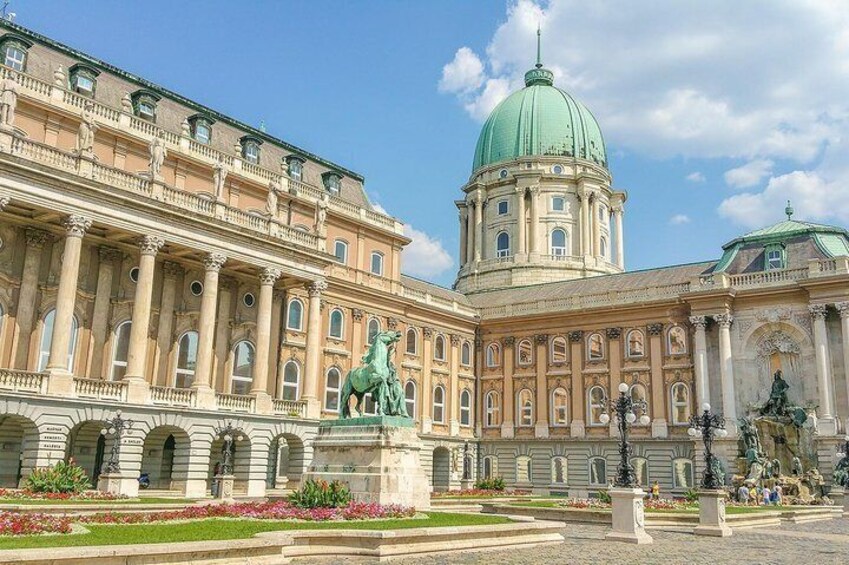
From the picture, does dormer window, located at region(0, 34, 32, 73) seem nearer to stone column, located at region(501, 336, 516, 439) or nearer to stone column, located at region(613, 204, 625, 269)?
stone column, located at region(501, 336, 516, 439)

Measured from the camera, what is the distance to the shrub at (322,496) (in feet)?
75.0

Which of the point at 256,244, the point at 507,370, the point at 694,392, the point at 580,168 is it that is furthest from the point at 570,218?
the point at 256,244

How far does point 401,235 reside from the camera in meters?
56.0

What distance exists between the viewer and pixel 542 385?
192 feet

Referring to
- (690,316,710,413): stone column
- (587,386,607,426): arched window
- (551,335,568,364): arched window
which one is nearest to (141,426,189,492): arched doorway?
(551,335,568,364): arched window

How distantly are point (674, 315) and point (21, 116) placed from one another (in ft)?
136

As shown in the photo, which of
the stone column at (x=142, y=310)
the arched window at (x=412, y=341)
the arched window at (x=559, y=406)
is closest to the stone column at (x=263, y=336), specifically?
the stone column at (x=142, y=310)

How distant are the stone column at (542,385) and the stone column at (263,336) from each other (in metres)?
24.1

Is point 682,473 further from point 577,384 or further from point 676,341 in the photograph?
point 577,384

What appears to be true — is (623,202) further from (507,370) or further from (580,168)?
(507,370)

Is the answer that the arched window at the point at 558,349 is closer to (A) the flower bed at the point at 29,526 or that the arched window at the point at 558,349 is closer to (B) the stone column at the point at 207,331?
(B) the stone column at the point at 207,331

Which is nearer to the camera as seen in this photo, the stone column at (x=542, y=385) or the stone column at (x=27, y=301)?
the stone column at (x=27, y=301)

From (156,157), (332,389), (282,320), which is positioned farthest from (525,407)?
(156,157)

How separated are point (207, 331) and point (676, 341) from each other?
32.3 m
